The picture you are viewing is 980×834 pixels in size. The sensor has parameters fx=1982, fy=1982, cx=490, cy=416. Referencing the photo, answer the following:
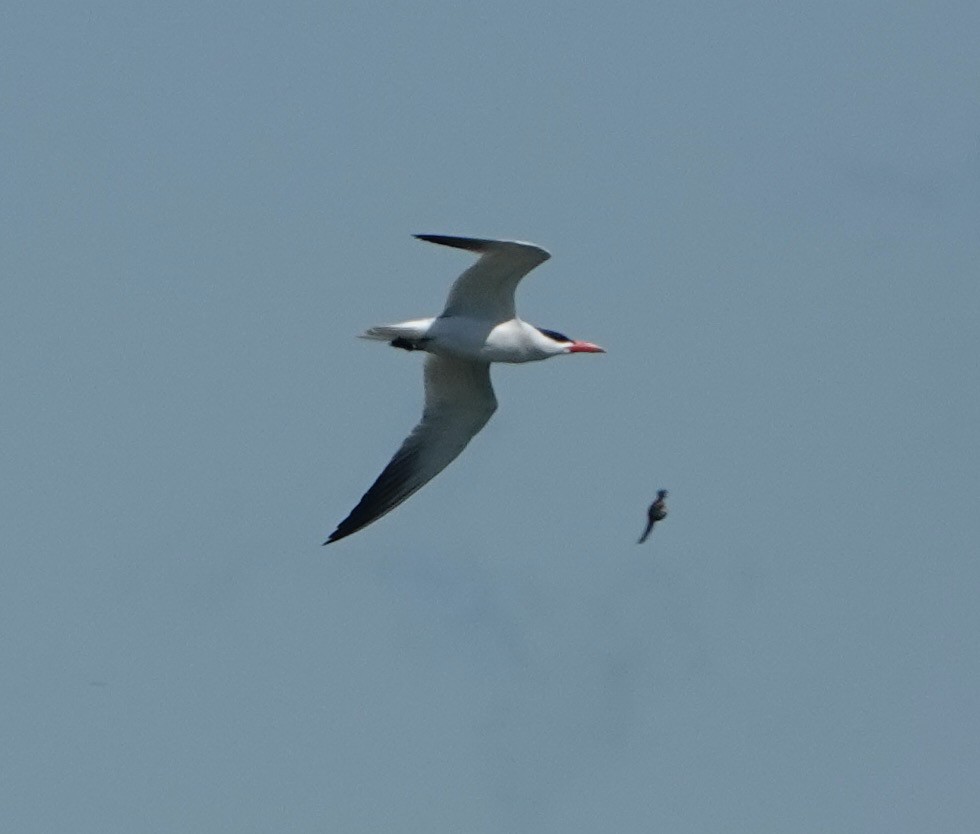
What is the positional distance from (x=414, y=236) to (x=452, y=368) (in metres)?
4.17

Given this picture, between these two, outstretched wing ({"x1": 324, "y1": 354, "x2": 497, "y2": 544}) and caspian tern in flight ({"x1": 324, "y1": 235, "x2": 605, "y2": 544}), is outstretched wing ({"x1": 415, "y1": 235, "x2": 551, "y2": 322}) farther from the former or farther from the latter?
outstretched wing ({"x1": 324, "y1": 354, "x2": 497, "y2": 544})

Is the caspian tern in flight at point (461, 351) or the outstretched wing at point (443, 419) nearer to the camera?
the caspian tern in flight at point (461, 351)

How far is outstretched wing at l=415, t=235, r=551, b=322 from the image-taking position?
19016 mm

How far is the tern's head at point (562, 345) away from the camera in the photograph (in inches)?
833

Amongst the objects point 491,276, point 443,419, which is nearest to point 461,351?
point 491,276

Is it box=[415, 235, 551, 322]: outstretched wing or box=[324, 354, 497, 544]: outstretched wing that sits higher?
box=[415, 235, 551, 322]: outstretched wing

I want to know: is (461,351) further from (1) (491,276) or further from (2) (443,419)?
(2) (443,419)

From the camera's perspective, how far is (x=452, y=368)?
866 inches

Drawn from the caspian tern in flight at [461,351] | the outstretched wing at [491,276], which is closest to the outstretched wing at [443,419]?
the caspian tern in flight at [461,351]

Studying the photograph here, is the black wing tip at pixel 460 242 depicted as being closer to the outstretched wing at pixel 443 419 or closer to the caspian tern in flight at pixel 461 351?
the caspian tern in flight at pixel 461 351

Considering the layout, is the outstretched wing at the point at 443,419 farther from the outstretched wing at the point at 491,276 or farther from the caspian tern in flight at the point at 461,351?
the outstretched wing at the point at 491,276

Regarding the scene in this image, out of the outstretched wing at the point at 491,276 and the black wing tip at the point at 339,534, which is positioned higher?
the outstretched wing at the point at 491,276

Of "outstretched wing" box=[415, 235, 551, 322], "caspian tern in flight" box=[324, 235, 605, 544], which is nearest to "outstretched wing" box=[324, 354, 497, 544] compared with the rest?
"caspian tern in flight" box=[324, 235, 605, 544]

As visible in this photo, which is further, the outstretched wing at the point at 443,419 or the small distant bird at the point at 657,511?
the outstretched wing at the point at 443,419
